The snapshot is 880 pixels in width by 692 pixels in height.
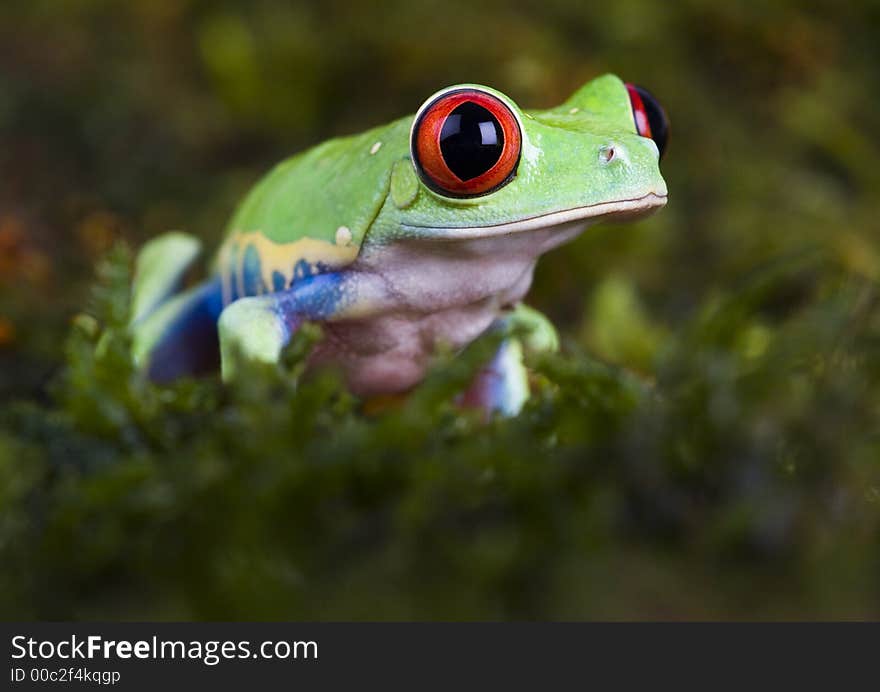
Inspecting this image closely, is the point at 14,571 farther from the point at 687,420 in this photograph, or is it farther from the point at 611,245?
the point at 611,245

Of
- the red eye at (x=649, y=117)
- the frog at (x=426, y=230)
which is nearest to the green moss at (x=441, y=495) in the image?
Result: the frog at (x=426, y=230)

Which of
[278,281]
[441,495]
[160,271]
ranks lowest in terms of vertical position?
[441,495]

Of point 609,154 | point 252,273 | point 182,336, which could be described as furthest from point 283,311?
point 609,154

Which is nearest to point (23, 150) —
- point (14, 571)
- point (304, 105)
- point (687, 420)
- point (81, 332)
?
point (304, 105)

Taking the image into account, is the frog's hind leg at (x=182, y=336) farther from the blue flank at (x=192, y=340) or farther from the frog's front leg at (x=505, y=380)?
the frog's front leg at (x=505, y=380)

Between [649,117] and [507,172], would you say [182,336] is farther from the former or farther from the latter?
[649,117]
